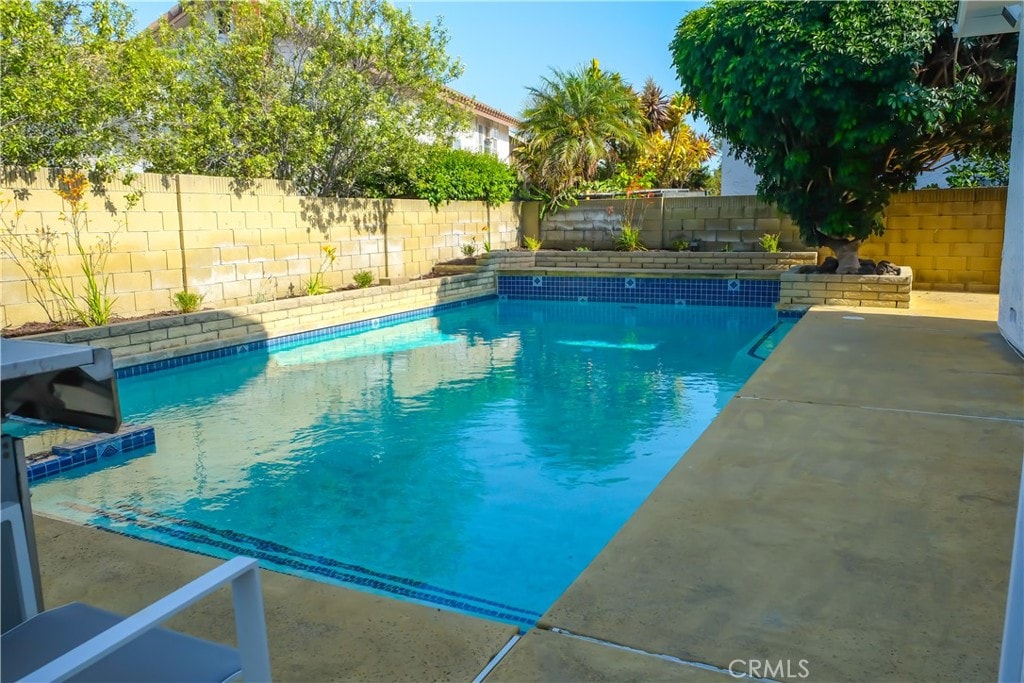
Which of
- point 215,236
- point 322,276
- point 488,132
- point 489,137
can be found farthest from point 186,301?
point 488,132

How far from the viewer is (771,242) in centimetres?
1362

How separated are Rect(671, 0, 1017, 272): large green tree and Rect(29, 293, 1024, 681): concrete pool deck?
547 cm

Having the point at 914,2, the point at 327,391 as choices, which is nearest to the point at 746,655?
the point at 327,391

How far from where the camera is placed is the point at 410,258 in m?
13.9

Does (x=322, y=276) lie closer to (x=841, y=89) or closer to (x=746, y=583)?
(x=841, y=89)

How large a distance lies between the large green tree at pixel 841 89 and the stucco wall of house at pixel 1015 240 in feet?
4.76

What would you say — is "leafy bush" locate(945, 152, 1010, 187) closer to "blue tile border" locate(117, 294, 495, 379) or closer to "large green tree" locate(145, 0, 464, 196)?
"blue tile border" locate(117, 294, 495, 379)

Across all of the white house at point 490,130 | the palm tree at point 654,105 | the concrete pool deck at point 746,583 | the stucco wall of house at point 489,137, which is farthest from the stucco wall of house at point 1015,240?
the palm tree at point 654,105

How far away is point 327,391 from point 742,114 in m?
6.16

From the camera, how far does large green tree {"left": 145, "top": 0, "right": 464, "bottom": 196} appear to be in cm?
1036

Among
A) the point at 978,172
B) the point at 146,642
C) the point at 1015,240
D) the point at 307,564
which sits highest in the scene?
the point at 978,172

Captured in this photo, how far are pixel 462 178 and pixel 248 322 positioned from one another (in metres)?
6.72

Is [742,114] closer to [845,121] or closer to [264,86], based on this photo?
[845,121]

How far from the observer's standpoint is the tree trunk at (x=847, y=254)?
10.9m
